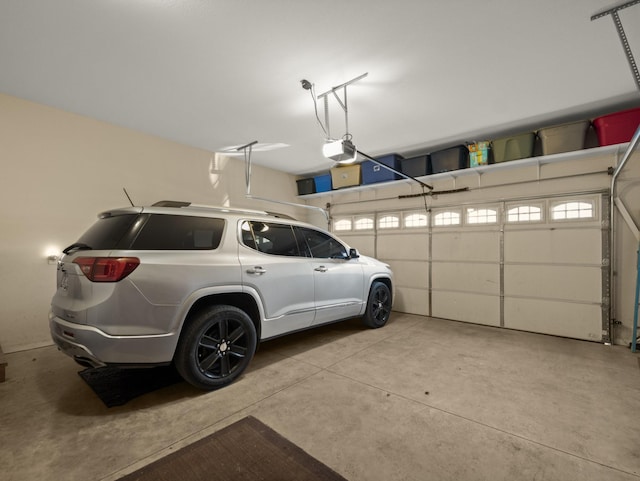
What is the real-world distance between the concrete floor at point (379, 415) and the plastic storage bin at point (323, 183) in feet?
12.8

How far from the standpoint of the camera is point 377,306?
4559 millimetres

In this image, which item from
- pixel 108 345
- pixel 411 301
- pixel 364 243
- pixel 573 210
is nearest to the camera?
pixel 108 345

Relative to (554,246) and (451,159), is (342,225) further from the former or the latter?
(554,246)

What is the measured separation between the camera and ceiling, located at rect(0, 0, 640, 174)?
7.26 ft

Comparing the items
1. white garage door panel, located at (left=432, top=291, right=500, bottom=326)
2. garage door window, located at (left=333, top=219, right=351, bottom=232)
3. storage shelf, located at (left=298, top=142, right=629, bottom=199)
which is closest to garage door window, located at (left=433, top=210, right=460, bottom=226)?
storage shelf, located at (left=298, top=142, right=629, bottom=199)

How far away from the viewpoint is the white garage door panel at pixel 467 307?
187 inches

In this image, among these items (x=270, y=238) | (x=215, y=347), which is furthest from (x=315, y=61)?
(x=215, y=347)

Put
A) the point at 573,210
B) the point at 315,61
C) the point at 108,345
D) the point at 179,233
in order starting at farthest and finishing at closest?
the point at 573,210 < the point at 315,61 < the point at 179,233 < the point at 108,345

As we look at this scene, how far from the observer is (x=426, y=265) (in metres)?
5.46

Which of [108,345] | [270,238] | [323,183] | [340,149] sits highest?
[323,183]

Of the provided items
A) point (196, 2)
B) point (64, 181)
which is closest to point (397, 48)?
point (196, 2)

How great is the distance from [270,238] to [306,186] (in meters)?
3.88

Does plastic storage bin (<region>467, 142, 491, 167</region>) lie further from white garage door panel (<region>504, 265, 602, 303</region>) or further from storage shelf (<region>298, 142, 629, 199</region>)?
white garage door panel (<region>504, 265, 602, 303</region>)

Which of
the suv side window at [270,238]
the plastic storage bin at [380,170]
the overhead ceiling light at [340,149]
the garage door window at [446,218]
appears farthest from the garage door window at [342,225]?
the suv side window at [270,238]
